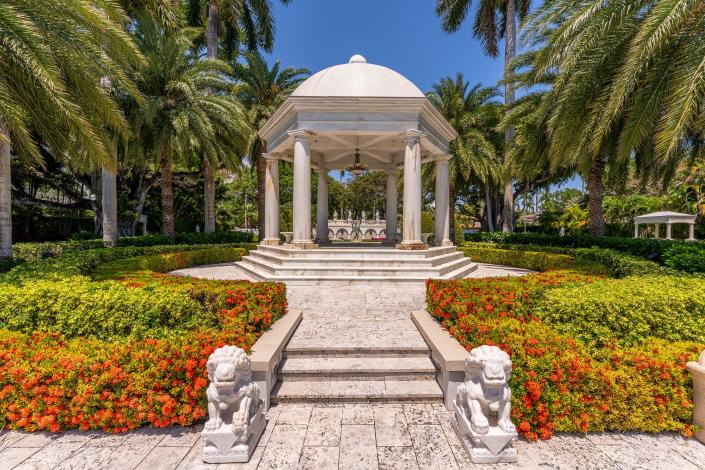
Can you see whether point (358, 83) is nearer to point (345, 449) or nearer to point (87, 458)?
point (345, 449)

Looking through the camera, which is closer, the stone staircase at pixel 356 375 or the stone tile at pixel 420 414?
the stone tile at pixel 420 414

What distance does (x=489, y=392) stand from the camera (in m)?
3.55

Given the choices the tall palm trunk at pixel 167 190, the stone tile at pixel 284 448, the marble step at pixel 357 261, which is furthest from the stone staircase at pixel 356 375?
the tall palm trunk at pixel 167 190

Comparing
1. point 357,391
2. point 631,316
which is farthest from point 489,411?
point 631,316

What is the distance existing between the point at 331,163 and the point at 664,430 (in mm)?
17810

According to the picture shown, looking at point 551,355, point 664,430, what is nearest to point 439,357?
point 551,355

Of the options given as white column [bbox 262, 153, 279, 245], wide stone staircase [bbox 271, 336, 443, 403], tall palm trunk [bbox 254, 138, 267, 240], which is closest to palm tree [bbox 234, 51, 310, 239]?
tall palm trunk [bbox 254, 138, 267, 240]

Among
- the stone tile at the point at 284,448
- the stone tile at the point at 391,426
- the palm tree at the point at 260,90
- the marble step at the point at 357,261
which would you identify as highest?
the palm tree at the point at 260,90

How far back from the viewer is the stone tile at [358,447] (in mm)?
3406

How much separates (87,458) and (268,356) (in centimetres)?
210

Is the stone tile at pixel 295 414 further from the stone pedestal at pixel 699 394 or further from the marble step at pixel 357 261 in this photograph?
the marble step at pixel 357 261

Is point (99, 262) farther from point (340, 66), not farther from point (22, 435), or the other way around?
point (340, 66)

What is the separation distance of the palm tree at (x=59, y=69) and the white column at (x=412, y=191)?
345 inches

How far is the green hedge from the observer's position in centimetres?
1035
